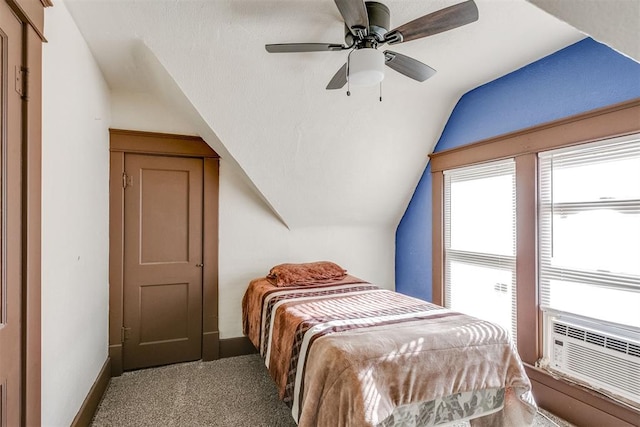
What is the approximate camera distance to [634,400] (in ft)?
5.93

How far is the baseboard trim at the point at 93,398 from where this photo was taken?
1.87 metres

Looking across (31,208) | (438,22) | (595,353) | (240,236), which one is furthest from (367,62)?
(595,353)

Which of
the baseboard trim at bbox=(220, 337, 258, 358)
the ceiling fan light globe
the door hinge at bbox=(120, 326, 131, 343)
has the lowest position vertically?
the baseboard trim at bbox=(220, 337, 258, 358)

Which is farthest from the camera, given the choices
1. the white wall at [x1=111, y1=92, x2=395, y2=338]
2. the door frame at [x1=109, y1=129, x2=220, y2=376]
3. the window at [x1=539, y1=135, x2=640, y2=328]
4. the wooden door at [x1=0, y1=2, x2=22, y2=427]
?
the white wall at [x1=111, y1=92, x2=395, y2=338]

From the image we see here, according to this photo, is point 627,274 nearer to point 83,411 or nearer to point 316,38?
point 316,38

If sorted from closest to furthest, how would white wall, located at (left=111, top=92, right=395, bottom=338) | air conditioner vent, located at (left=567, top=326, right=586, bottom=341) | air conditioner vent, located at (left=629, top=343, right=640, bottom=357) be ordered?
air conditioner vent, located at (left=629, top=343, right=640, bottom=357), air conditioner vent, located at (left=567, top=326, right=586, bottom=341), white wall, located at (left=111, top=92, right=395, bottom=338)

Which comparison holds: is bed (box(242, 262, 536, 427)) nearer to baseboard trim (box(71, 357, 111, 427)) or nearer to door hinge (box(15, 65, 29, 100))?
baseboard trim (box(71, 357, 111, 427))

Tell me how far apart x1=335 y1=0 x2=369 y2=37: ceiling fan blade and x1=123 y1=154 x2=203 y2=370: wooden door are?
6.63 ft

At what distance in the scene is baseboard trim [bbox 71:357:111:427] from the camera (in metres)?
1.87

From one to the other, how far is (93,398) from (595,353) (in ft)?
10.6

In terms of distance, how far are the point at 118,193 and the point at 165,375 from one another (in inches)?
63.3

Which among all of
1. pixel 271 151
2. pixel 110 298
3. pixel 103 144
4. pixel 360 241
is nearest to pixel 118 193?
pixel 103 144

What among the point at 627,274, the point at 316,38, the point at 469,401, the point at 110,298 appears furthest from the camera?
the point at 110,298

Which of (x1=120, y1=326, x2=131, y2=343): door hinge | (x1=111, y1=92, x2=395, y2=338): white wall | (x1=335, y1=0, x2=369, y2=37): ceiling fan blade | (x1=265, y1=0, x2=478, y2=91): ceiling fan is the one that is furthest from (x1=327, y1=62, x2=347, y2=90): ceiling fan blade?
(x1=120, y1=326, x2=131, y2=343): door hinge
